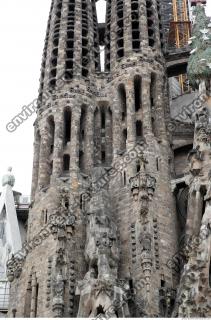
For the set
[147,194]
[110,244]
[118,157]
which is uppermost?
[118,157]

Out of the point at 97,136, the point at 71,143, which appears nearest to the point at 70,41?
the point at 97,136

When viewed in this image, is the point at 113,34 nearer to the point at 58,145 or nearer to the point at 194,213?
the point at 58,145

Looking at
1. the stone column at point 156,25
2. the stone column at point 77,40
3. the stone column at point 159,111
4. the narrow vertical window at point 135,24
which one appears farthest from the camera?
the stone column at point 156,25

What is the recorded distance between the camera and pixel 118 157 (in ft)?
112

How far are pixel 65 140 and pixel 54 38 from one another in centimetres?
670

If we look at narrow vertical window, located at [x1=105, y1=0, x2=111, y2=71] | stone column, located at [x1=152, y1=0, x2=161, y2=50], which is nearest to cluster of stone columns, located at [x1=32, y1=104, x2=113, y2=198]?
narrow vertical window, located at [x1=105, y1=0, x2=111, y2=71]

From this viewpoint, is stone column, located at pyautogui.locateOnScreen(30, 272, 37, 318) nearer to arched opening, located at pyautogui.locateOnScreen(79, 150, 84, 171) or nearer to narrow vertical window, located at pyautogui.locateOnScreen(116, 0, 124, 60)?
arched opening, located at pyautogui.locateOnScreen(79, 150, 84, 171)

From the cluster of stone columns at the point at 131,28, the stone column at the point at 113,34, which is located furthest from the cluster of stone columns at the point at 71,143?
the cluster of stone columns at the point at 131,28

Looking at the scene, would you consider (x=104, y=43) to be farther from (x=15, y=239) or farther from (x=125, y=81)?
(x=15, y=239)

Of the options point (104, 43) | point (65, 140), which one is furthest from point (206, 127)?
point (104, 43)

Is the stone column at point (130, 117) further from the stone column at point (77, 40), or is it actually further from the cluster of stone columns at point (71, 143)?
the stone column at point (77, 40)

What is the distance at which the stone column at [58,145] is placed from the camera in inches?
1324

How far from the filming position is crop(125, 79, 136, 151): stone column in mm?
34334

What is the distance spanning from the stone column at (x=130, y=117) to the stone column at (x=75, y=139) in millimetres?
2332
